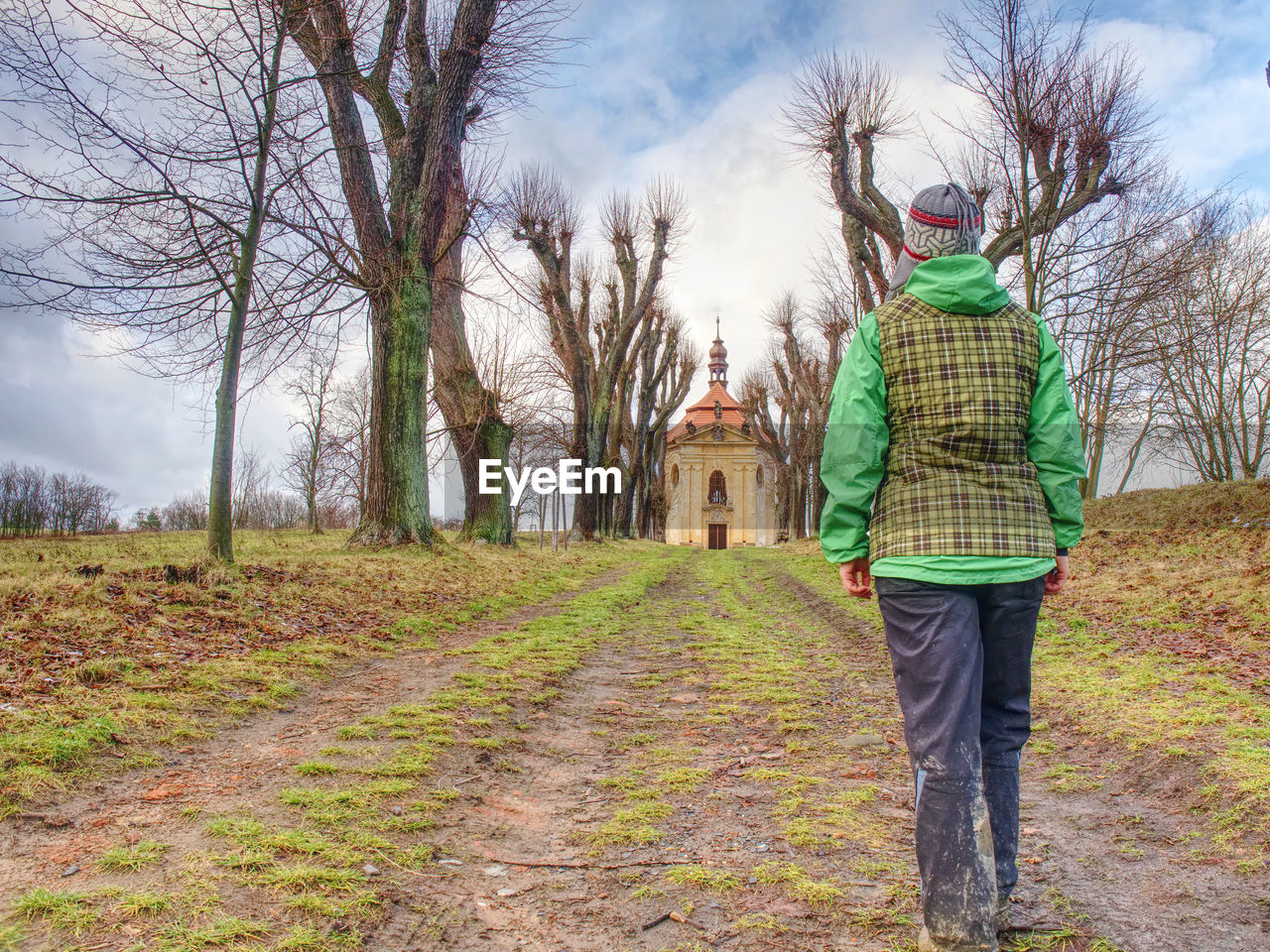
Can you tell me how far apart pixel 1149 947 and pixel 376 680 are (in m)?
4.71

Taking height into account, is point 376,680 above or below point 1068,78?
below

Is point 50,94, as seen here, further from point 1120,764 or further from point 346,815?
point 1120,764

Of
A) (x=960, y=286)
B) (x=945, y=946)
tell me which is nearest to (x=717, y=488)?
(x=960, y=286)

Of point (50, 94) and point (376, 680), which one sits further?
point (50, 94)

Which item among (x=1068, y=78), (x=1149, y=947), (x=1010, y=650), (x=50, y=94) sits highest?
(x=1068, y=78)

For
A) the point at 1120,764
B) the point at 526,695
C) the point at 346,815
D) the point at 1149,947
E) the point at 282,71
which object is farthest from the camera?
the point at 282,71

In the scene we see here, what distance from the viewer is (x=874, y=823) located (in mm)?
3244

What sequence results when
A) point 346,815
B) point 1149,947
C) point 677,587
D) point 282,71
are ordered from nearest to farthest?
point 1149,947 → point 346,815 → point 282,71 → point 677,587

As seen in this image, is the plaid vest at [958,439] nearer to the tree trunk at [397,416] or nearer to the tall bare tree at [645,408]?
the tree trunk at [397,416]

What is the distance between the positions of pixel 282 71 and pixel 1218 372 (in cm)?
2664

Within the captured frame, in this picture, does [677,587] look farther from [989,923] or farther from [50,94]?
[989,923]

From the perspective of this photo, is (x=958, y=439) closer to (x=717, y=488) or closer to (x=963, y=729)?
(x=963, y=729)

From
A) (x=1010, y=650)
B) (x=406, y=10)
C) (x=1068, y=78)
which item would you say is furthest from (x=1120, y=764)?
(x=406, y=10)

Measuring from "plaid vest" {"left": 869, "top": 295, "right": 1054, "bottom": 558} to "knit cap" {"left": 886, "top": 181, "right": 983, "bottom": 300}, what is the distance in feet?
0.69
